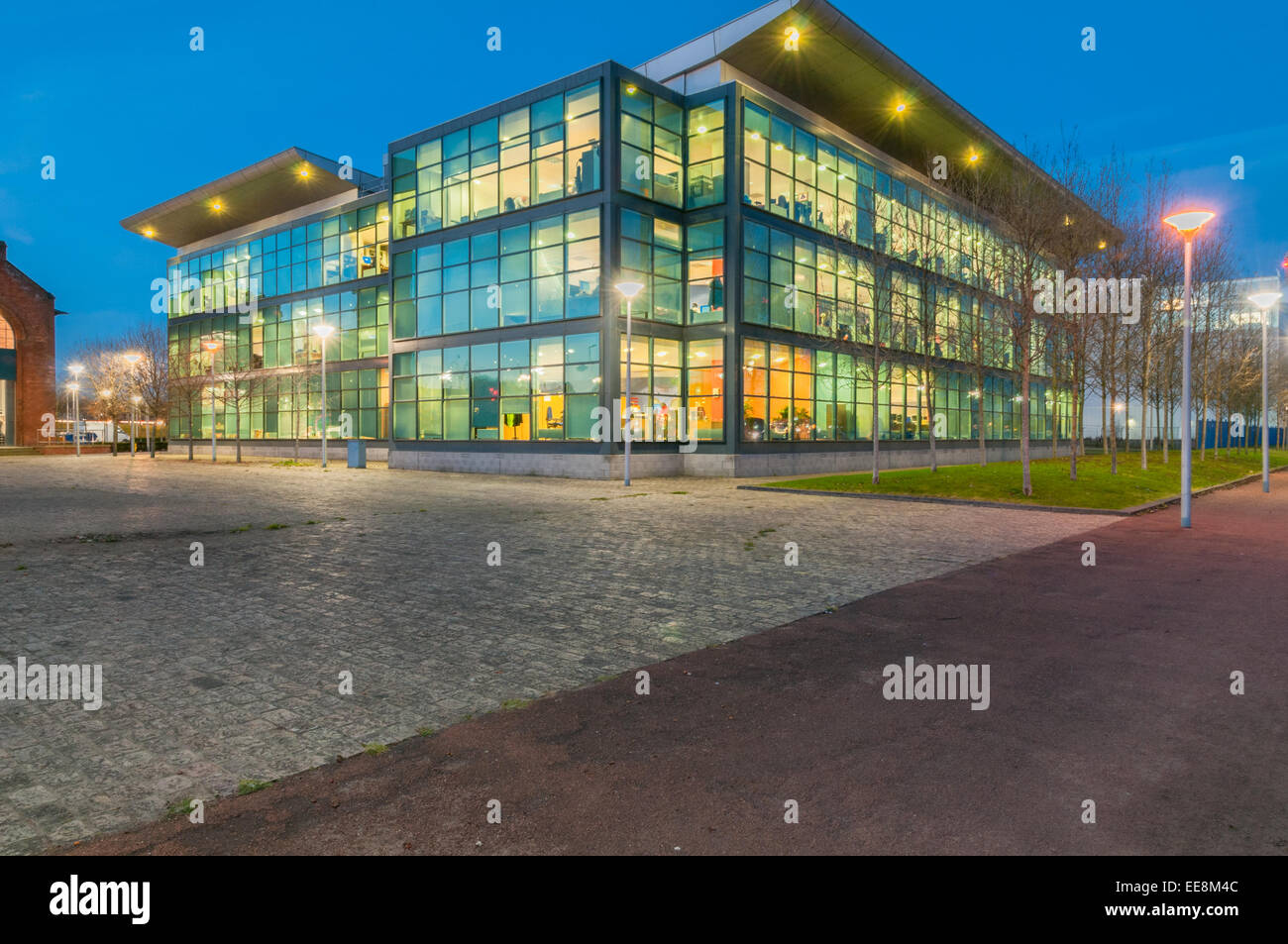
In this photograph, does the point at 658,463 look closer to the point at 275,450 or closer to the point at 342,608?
the point at 342,608

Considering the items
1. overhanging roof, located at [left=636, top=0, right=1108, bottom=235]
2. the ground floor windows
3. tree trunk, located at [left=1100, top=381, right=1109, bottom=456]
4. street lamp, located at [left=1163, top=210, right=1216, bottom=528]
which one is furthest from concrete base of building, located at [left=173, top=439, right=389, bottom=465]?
street lamp, located at [left=1163, top=210, right=1216, bottom=528]

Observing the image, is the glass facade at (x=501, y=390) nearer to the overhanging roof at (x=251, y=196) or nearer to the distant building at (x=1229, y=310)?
the overhanging roof at (x=251, y=196)

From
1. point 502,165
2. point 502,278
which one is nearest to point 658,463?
point 502,278

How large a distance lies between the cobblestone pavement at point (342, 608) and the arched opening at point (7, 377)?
2275 inches

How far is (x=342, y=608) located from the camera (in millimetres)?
8078

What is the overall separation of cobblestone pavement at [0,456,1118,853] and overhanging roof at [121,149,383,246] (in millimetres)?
36557

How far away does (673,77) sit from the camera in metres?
35.5

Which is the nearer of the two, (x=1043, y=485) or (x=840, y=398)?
(x=1043, y=485)

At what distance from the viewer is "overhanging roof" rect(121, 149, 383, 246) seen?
48.8 metres

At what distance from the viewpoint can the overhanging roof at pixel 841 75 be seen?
31703mm

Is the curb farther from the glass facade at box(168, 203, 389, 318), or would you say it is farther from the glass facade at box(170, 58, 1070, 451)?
the glass facade at box(168, 203, 389, 318)

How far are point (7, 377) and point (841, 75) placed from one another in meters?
68.8
